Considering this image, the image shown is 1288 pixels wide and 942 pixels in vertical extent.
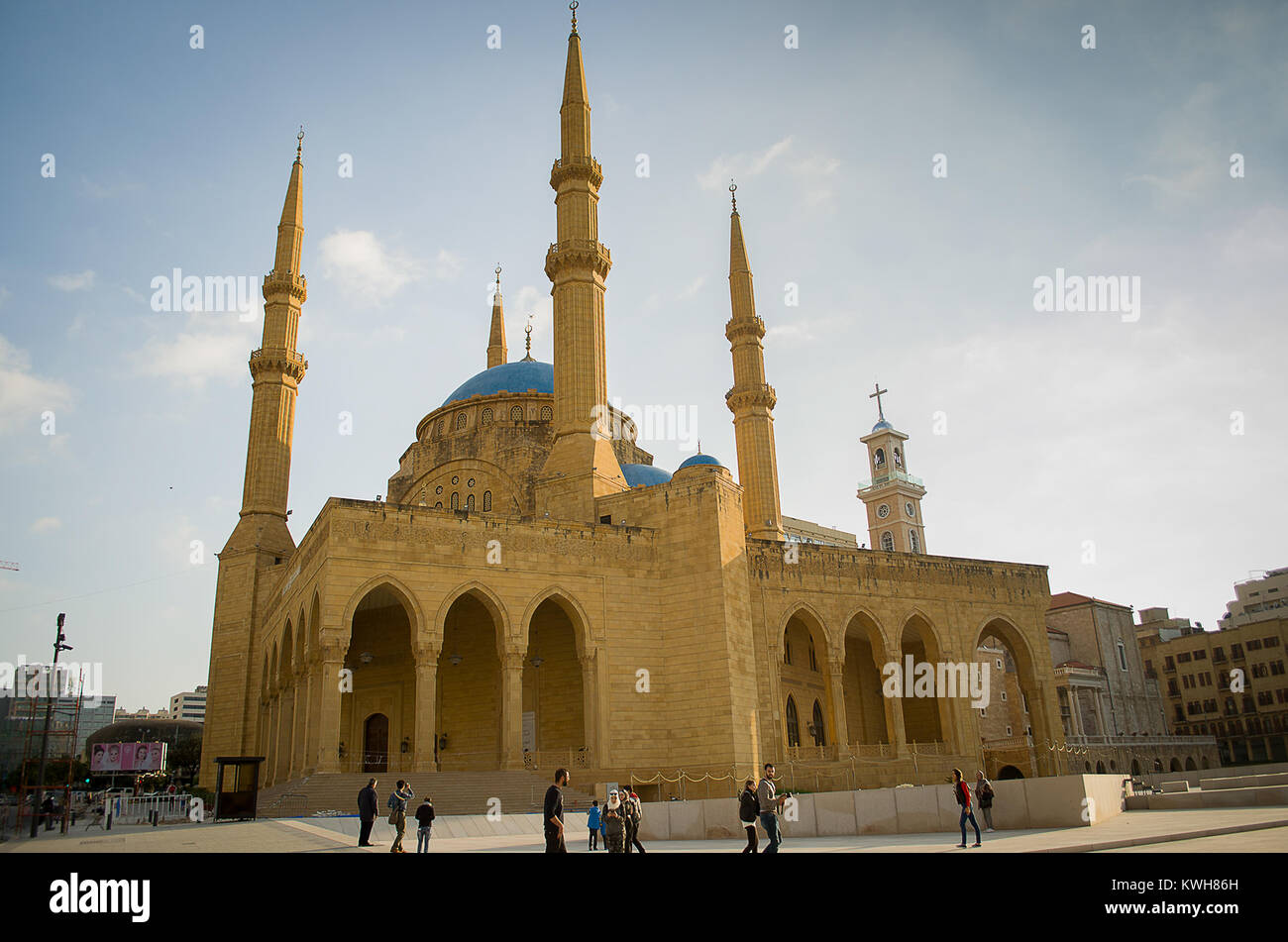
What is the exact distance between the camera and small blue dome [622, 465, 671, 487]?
35234mm

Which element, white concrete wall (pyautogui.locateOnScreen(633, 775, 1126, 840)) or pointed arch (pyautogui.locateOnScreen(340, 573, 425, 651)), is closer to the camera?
white concrete wall (pyautogui.locateOnScreen(633, 775, 1126, 840))

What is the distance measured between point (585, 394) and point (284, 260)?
45.4 feet

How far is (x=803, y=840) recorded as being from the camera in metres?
14.9

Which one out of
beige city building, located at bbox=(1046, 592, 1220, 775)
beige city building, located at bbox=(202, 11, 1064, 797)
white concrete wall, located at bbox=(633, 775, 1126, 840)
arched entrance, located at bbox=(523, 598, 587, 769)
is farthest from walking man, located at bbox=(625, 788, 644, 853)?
beige city building, located at bbox=(1046, 592, 1220, 775)

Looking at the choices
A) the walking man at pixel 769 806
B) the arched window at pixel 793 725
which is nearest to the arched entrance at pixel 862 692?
the arched window at pixel 793 725

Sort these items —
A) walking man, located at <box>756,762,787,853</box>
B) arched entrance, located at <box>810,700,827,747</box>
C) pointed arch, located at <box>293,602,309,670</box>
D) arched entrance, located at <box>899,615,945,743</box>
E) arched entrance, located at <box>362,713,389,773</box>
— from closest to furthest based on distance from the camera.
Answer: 1. walking man, located at <box>756,762,787,853</box>
2. pointed arch, located at <box>293,602,309,670</box>
3. arched entrance, located at <box>362,713,389,773</box>
4. arched entrance, located at <box>810,700,827,747</box>
5. arched entrance, located at <box>899,615,945,743</box>

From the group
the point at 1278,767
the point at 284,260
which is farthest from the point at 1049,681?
the point at 284,260

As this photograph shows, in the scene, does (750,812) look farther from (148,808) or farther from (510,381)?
(510,381)

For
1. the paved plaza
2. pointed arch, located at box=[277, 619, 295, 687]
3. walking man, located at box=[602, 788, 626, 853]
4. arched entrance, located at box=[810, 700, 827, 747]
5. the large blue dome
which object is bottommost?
the paved plaza

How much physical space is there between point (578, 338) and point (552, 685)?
33.0 feet

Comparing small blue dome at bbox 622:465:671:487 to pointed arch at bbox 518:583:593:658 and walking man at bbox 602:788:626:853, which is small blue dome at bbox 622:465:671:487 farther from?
walking man at bbox 602:788:626:853

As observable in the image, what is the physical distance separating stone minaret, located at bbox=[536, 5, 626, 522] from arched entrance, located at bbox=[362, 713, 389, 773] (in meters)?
7.67
